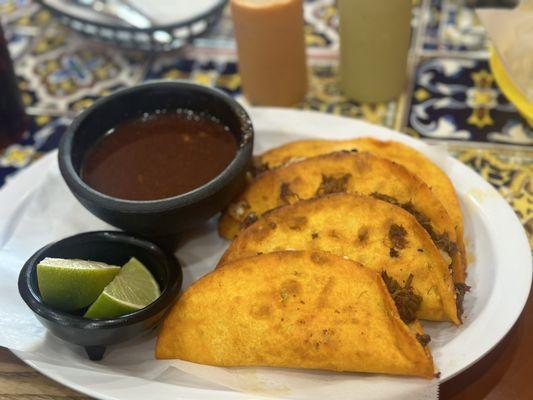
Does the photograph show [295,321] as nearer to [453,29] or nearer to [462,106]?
[462,106]

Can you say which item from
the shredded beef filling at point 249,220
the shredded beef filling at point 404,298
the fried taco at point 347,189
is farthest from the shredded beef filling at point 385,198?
the shredded beef filling at point 249,220

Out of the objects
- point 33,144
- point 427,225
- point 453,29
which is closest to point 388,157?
point 427,225

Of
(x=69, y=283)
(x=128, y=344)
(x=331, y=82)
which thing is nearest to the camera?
(x=69, y=283)

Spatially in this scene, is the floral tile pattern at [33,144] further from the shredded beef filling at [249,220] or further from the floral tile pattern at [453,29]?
the floral tile pattern at [453,29]

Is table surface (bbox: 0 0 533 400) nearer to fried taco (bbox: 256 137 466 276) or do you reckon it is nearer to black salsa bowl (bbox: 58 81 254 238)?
fried taco (bbox: 256 137 466 276)

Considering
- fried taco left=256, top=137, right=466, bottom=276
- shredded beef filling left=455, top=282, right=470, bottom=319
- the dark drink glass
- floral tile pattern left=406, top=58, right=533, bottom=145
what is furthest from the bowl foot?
floral tile pattern left=406, top=58, right=533, bottom=145

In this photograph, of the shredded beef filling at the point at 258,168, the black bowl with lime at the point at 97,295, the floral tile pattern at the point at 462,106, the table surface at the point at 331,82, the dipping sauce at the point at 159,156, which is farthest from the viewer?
the floral tile pattern at the point at 462,106
